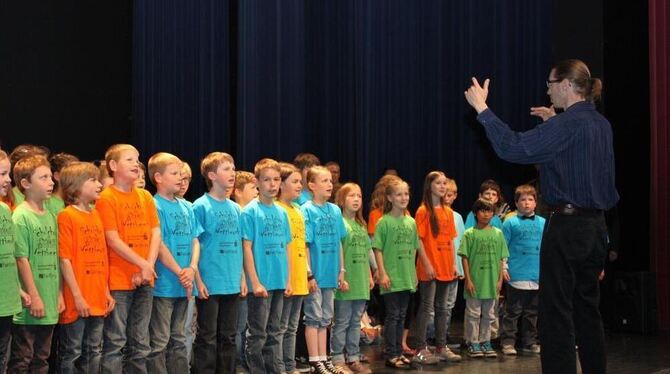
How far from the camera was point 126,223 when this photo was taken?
16.2ft

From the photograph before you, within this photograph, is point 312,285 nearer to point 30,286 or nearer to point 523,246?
point 30,286

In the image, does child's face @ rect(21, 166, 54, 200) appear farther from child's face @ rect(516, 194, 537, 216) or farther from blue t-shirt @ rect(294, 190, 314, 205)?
child's face @ rect(516, 194, 537, 216)

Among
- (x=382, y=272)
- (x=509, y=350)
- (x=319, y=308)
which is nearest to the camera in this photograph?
(x=319, y=308)

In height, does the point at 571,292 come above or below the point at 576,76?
below

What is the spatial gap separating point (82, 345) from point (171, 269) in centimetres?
59

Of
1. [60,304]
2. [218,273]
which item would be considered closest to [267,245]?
[218,273]

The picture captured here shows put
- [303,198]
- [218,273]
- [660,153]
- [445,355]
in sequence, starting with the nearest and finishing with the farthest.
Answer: [218,273] → [445,355] → [303,198] → [660,153]

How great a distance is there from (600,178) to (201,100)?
5.35 meters

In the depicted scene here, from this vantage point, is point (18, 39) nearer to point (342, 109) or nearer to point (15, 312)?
point (342, 109)

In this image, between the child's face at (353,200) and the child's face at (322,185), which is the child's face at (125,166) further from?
the child's face at (353,200)

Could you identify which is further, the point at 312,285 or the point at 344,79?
the point at 344,79

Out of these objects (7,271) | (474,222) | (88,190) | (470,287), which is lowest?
(470,287)

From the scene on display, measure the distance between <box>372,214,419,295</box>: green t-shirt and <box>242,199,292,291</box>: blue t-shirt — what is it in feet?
3.35

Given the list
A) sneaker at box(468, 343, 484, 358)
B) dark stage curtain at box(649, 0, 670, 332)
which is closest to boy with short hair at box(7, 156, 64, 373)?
sneaker at box(468, 343, 484, 358)
